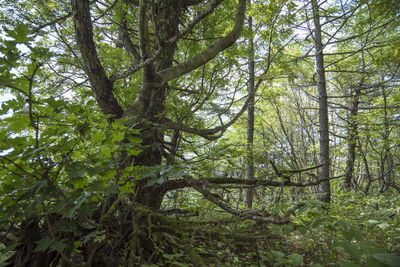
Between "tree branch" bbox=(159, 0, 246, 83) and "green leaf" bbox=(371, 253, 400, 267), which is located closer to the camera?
"green leaf" bbox=(371, 253, 400, 267)

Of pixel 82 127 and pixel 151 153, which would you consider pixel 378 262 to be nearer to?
pixel 82 127

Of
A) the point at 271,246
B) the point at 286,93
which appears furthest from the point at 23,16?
the point at 286,93

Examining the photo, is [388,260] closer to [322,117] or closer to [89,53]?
[89,53]

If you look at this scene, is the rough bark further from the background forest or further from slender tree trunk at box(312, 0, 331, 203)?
slender tree trunk at box(312, 0, 331, 203)

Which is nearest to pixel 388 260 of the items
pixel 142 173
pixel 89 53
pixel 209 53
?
pixel 142 173

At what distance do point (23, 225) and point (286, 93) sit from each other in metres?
8.91

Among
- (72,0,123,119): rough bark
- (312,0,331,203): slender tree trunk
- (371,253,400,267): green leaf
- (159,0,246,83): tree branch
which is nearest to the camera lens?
(371,253,400,267): green leaf

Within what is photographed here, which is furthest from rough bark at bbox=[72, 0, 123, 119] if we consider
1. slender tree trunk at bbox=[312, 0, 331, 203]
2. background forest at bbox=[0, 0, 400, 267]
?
slender tree trunk at bbox=[312, 0, 331, 203]

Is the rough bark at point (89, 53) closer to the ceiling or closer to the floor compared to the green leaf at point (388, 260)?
closer to the ceiling

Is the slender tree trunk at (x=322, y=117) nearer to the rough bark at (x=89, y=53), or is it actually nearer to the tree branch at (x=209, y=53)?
the tree branch at (x=209, y=53)

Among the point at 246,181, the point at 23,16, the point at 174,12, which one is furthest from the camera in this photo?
the point at 23,16

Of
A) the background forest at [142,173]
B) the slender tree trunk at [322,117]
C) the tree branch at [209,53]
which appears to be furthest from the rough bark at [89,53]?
the slender tree trunk at [322,117]

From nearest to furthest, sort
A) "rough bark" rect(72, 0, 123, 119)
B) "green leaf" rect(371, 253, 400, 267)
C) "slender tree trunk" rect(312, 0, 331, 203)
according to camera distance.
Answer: "green leaf" rect(371, 253, 400, 267)
"rough bark" rect(72, 0, 123, 119)
"slender tree trunk" rect(312, 0, 331, 203)

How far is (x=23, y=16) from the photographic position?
275 cm
